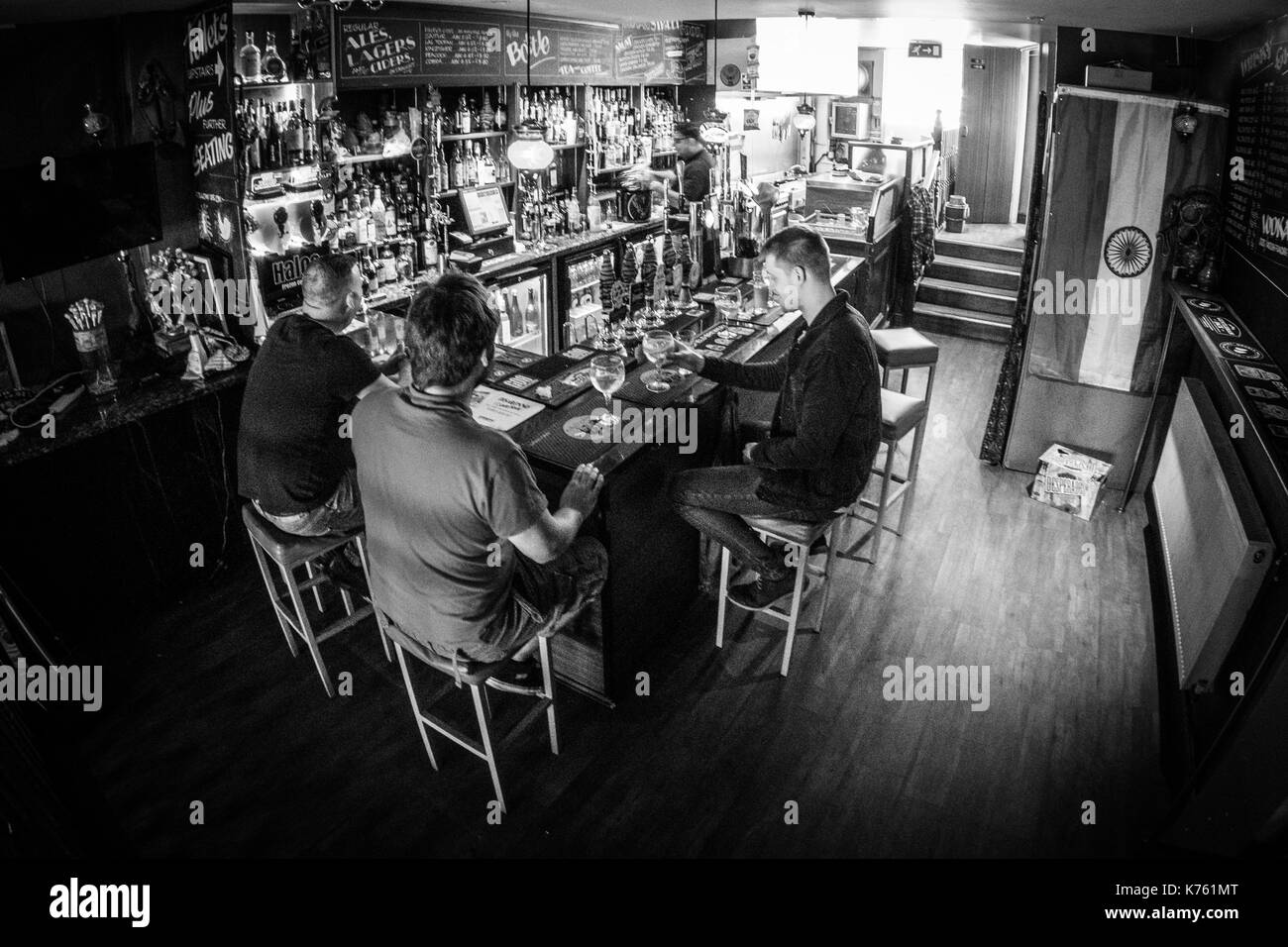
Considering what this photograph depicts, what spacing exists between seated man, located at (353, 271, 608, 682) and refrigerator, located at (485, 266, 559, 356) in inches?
139

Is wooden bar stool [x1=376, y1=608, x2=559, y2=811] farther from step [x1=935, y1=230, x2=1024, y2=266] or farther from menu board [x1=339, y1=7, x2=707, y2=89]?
step [x1=935, y1=230, x2=1024, y2=266]

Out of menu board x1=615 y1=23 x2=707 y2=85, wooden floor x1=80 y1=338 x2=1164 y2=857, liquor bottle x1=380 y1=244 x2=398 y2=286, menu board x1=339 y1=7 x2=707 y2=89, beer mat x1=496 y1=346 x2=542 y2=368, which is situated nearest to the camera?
wooden floor x1=80 y1=338 x2=1164 y2=857

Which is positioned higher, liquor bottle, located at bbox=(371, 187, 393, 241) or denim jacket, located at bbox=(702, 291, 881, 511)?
liquor bottle, located at bbox=(371, 187, 393, 241)

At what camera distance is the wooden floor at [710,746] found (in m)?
2.90

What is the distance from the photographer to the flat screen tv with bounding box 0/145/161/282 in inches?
135

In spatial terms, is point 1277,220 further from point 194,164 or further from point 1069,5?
point 194,164

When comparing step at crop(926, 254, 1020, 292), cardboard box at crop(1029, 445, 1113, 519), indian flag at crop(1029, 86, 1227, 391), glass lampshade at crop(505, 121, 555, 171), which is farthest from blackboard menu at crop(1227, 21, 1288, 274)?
step at crop(926, 254, 1020, 292)

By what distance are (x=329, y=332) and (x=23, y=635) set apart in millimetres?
1787

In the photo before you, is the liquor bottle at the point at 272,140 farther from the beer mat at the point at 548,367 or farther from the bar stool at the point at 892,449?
the bar stool at the point at 892,449

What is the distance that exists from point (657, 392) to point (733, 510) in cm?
57

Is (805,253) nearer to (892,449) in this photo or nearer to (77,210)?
(892,449)
